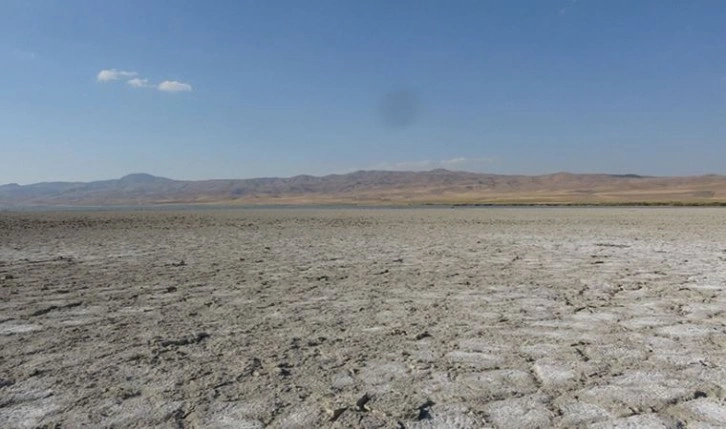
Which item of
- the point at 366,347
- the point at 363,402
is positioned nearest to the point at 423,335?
the point at 366,347

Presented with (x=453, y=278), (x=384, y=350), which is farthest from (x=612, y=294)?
(x=384, y=350)

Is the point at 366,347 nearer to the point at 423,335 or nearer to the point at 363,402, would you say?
the point at 423,335

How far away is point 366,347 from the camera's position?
384cm

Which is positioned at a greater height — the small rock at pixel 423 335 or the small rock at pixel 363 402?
the small rock at pixel 363 402

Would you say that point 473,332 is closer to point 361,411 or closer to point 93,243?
point 361,411

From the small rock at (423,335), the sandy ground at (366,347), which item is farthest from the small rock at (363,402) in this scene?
the small rock at (423,335)

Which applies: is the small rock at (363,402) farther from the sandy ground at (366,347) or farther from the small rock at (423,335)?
the small rock at (423,335)

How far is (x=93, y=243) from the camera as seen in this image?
13.4 m

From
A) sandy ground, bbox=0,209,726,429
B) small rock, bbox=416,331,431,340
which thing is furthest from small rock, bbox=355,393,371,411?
small rock, bbox=416,331,431,340

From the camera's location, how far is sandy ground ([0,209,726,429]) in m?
2.68

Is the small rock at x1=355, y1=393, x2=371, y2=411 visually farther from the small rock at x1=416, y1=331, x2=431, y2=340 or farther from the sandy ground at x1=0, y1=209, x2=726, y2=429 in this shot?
the small rock at x1=416, y1=331, x2=431, y2=340

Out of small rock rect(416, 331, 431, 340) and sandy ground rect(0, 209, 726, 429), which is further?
small rock rect(416, 331, 431, 340)

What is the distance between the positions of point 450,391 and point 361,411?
56 cm

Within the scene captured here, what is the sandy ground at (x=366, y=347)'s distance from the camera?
105 inches
